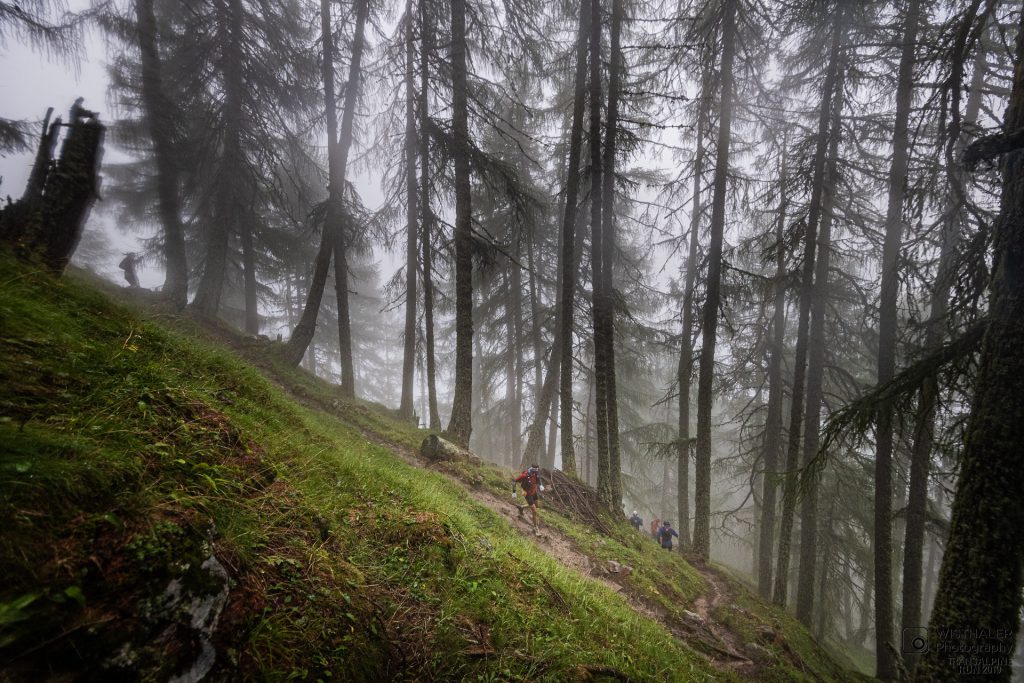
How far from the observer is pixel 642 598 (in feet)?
20.7

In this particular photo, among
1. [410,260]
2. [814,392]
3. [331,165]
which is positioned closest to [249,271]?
[331,165]

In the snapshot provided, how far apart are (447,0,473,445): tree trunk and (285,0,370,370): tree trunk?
434 centimetres

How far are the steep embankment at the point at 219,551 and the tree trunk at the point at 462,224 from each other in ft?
17.0

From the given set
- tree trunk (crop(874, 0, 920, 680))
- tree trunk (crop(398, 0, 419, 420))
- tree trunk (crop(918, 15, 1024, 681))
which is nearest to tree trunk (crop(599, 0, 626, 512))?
tree trunk (crop(874, 0, 920, 680))

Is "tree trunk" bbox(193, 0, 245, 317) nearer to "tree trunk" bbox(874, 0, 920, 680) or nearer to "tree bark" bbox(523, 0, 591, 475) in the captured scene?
"tree bark" bbox(523, 0, 591, 475)

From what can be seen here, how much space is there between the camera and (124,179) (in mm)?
19812

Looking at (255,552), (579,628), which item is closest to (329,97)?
(255,552)

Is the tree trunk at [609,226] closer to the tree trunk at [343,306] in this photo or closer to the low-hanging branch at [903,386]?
the low-hanging branch at [903,386]

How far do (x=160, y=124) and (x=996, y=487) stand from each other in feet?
63.5

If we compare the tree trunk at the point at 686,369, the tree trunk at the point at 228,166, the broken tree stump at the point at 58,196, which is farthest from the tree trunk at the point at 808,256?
the tree trunk at the point at 228,166

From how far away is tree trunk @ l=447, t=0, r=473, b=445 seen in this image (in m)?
9.89

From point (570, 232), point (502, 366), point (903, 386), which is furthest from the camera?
point (502, 366)

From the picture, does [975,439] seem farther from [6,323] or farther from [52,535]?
[6,323]

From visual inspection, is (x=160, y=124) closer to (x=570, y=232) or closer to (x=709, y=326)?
(x=570, y=232)
